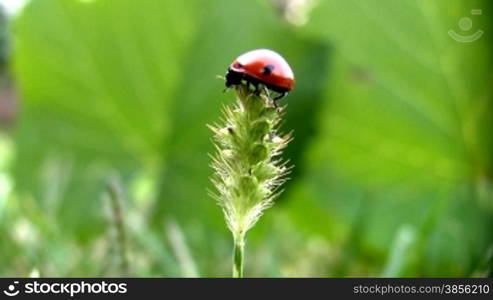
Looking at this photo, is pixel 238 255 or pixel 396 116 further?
pixel 396 116

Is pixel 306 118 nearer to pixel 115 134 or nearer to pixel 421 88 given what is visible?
pixel 421 88

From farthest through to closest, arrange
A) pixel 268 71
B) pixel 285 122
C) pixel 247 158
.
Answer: pixel 285 122
pixel 268 71
pixel 247 158

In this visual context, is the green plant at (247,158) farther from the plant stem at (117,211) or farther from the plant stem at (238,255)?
the plant stem at (117,211)

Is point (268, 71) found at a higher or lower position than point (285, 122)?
lower

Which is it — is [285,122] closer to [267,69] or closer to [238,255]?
[267,69]

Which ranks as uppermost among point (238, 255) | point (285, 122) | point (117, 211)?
point (285, 122)

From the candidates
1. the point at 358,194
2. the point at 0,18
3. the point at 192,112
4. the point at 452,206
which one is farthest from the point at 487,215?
the point at 0,18

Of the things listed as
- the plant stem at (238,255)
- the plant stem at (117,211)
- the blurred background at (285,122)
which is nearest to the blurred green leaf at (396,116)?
the blurred background at (285,122)

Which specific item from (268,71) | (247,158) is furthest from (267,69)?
(247,158)

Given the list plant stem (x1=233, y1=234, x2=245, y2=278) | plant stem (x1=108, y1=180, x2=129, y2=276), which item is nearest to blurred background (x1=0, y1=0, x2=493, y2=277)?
plant stem (x1=108, y1=180, x2=129, y2=276)
